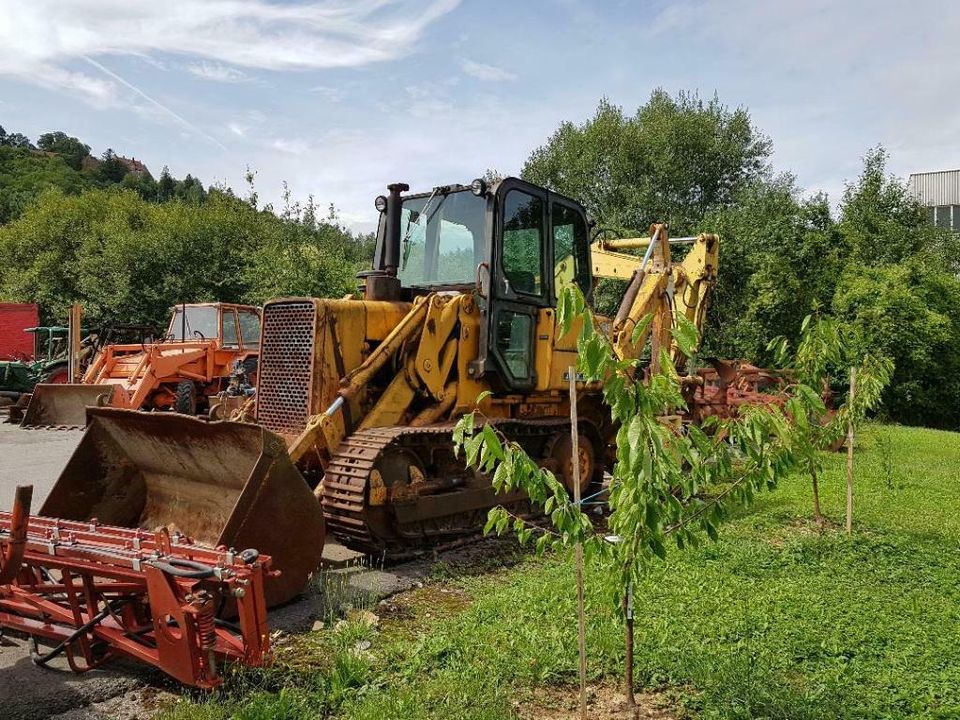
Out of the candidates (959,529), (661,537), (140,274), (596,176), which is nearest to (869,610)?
(661,537)

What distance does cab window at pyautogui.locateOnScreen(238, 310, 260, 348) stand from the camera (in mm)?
15747

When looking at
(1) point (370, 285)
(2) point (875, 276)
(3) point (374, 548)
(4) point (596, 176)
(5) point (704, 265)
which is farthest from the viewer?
(4) point (596, 176)

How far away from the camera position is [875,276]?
2130cm

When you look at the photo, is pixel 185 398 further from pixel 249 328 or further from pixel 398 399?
pixel 398 399

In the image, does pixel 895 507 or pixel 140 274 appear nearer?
pixel 895 507

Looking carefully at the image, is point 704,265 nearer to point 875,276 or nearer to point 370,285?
Answer: point 370,285

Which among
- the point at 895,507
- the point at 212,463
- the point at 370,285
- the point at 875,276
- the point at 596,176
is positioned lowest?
the point at 895,507

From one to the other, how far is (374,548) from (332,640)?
5.41 feet

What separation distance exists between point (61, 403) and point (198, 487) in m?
7.80

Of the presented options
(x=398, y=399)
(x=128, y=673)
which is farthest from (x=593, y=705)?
(x=398, y=399)

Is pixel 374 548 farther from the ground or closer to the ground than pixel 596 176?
closer to the ground

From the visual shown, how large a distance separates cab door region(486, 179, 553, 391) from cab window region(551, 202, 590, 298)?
21 cm

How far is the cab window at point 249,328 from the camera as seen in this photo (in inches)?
620

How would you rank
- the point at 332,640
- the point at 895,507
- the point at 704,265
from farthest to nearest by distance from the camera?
the point at 704,265 < the point at 895,507 < the point at 332,640
